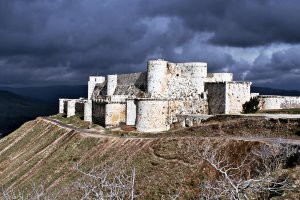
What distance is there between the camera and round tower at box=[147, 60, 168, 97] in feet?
222

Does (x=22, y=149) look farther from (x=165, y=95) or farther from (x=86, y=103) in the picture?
(x=165, y=95)

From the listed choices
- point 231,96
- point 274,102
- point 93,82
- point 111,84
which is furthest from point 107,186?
point 93,82

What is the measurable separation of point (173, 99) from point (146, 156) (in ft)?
61.2

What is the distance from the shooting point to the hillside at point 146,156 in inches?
1516

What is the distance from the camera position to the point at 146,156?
46.9m

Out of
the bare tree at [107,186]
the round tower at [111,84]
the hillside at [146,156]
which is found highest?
the round tower at [111,84]

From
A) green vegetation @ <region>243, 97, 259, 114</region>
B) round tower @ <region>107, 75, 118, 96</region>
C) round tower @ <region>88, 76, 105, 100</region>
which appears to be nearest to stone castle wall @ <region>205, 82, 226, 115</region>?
green vegetation @ <region>243, 97, 259, 114</region>

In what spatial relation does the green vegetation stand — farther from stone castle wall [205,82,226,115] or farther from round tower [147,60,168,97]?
round tower [147,60,168,97]

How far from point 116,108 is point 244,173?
111 ft

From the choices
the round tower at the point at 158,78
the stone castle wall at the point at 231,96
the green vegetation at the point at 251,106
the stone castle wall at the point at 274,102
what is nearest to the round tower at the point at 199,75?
the stone castle wall at the point at 231,96

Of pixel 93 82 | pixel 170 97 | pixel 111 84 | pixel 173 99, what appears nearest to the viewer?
pixel 173 99

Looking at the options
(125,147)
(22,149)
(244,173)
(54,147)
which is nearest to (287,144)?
(244,173)

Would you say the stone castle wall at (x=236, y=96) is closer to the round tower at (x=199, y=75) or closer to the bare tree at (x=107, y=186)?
the round tower at (x=199, y=75)

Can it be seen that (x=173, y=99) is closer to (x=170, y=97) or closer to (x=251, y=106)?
(x=170, y=97)
